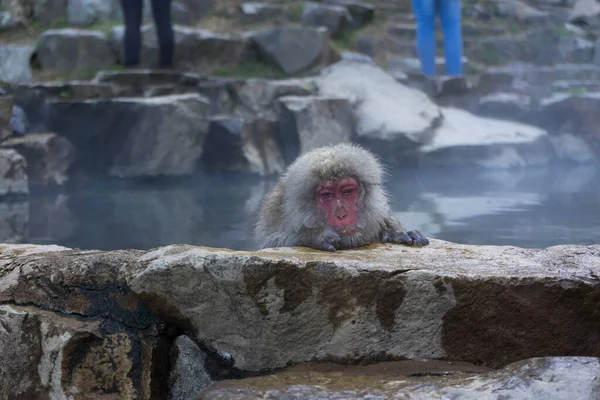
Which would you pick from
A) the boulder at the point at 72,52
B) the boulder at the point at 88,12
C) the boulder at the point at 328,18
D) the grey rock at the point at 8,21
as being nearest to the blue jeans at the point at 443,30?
the boulder at the point at 328,18

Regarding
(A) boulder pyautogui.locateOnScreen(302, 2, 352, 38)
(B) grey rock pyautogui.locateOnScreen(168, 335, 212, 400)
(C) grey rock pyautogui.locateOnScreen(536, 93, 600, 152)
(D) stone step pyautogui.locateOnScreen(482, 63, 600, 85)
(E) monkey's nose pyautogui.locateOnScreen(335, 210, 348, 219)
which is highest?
(A) boulder pyautogui.locateOnScreen(302, 2, 352, 38)

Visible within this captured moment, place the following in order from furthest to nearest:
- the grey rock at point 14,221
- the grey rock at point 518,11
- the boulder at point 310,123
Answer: the grey rock at point 518,11 → the boulder at point 310,123 → the grey rock at point 14,221

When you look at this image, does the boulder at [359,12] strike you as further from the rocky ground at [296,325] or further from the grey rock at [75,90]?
the rocky ground at [296,325]

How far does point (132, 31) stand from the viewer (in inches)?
391

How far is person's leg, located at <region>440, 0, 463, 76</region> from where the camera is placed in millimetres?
10453

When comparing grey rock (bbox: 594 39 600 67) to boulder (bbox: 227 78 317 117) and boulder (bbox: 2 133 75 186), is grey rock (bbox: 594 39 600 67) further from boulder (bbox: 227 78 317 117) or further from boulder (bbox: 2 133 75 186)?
boulder (bbox: 2 133 75 186)

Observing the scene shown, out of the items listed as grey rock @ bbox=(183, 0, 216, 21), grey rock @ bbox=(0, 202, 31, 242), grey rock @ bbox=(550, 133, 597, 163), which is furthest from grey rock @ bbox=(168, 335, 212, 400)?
grey rock @ bbox=(183, 0, 216, 21)

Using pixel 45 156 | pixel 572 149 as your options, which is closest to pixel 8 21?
pixel 45 156

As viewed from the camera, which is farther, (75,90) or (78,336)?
(75,90)

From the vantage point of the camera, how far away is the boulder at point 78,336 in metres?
2.19

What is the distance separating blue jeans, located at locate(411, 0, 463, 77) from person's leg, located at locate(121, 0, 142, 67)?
12.2ft

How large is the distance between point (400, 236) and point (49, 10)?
9.91 m

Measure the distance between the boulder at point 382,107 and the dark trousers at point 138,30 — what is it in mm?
2062

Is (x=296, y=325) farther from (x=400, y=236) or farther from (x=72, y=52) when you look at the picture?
(x=72, y=52)
